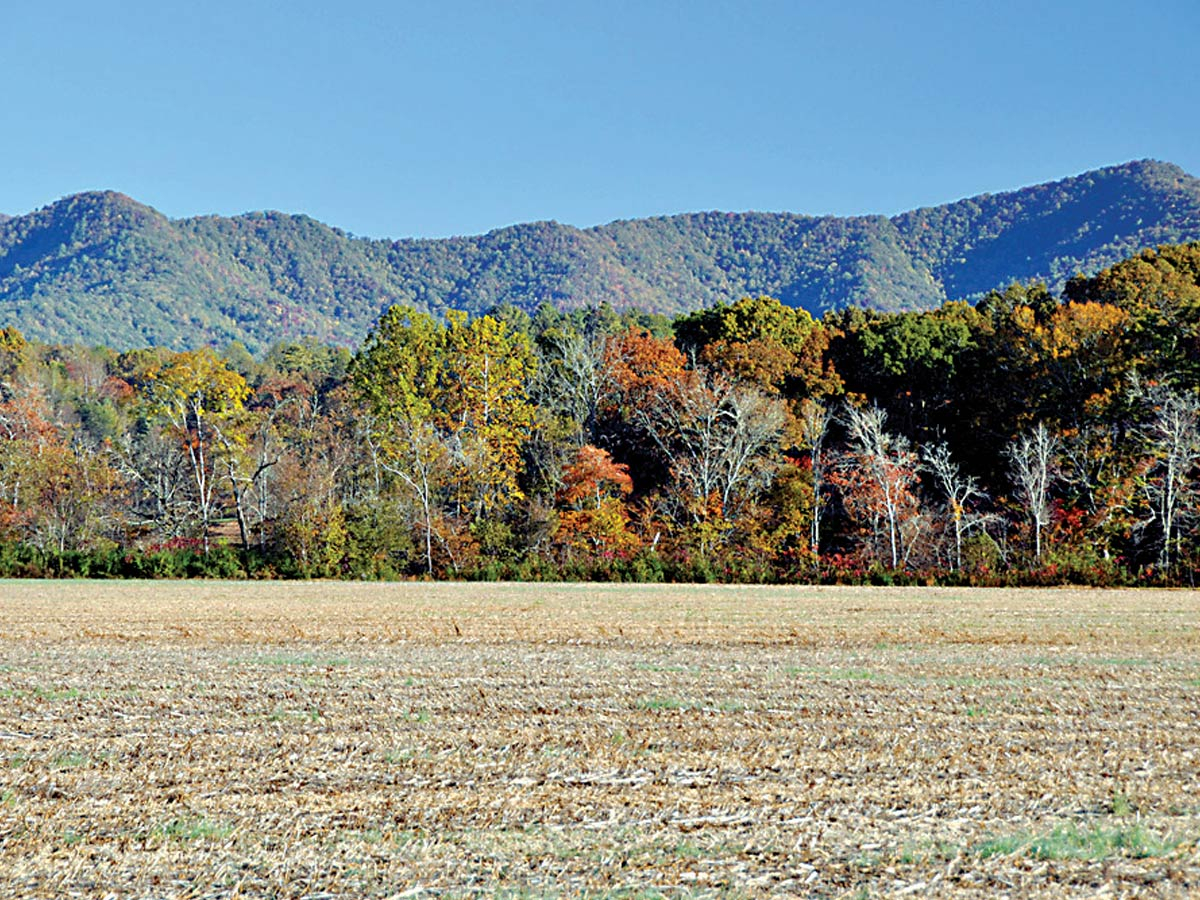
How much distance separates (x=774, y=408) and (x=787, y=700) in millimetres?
48373

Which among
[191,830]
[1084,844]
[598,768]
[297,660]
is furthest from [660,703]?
[297,660]

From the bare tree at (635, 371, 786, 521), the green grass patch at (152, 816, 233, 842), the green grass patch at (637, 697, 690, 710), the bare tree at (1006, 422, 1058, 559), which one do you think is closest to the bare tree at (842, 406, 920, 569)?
the bare tree at (635, 371, 786, 521)

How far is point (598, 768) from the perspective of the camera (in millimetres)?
12125

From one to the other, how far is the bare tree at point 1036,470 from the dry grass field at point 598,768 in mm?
31241

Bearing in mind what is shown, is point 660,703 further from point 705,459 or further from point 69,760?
point 705,459

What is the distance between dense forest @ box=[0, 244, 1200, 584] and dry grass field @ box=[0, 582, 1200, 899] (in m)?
31.2

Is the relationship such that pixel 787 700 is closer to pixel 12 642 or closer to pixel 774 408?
pixel 12 642

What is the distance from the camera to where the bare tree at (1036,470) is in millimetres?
56169

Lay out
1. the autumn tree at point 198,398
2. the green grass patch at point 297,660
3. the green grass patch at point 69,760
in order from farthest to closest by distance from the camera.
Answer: the autumn tree at point 198,398
the green grass patch at point 297,660
the green grass patch at point 69,760

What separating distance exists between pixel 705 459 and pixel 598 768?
50.6 metres

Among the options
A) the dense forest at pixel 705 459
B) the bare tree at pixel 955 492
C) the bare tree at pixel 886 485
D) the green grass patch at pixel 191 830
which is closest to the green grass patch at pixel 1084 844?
the green grass patch at pixel 191 830

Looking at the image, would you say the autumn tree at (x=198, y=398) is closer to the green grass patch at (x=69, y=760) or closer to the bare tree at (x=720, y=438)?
the bare tree at (x=720, y=438)

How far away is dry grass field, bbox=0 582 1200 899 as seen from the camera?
8.57m

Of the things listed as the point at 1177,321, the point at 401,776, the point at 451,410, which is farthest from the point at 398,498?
the point at 401,776
